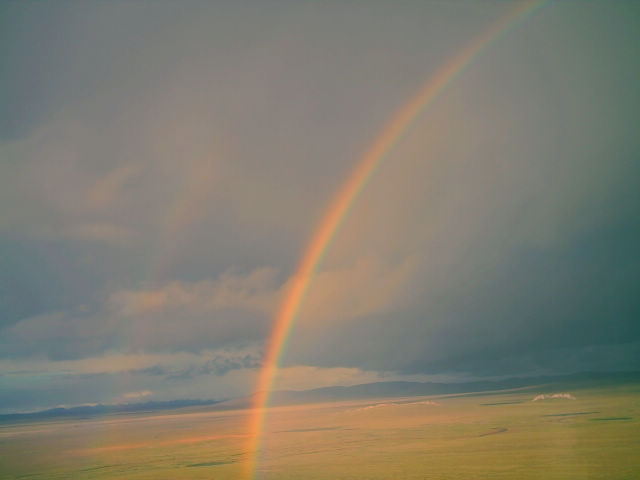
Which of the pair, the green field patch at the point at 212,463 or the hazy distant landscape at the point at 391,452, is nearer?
the hazy distant landscape at the point at 391,452

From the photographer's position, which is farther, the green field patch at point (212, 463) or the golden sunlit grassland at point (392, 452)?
the green field patch at point (212, 463)

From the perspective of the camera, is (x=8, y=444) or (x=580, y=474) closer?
(x=580, y=474)

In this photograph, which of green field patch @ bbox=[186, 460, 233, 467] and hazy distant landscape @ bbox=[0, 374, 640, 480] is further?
green field patch @ bbox=[186, 460, 233, 467]

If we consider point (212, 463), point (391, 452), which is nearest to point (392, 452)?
point (391, 452)

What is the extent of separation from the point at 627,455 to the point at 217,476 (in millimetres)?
55619

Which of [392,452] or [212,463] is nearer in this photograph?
[212,463]

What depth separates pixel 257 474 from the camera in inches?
3371

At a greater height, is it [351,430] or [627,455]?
[351,430]

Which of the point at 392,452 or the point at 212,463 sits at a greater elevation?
the point at 212,463

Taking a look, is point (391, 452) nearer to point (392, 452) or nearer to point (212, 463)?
point (392, 452)

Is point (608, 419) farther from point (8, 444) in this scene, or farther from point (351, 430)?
point (8, 444)

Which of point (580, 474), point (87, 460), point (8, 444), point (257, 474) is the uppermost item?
point (8, 444)

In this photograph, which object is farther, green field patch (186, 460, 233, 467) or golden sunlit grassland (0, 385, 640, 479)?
green field patch (186, 460, 233, 467)

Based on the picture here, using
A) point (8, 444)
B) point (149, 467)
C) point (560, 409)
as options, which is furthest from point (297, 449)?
point (8, 444)
